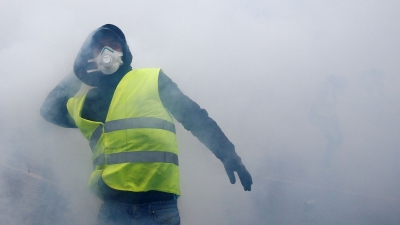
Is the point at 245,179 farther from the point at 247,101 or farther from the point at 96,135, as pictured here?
the point at 96,135

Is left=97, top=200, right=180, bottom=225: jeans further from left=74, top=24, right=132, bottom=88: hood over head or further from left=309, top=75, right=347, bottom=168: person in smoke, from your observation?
left=309, top=75, right=347, bottom=168: person in smoke

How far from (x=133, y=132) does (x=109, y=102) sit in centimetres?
25

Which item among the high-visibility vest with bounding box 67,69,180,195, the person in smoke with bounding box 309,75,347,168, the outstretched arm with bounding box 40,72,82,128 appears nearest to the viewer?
the high-visibility vest with bounding box 67,69,180,195

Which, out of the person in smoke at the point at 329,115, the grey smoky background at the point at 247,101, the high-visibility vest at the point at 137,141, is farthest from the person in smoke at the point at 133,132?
the person in smoke at the point at 329,115

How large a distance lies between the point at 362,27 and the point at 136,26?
51.1 inches

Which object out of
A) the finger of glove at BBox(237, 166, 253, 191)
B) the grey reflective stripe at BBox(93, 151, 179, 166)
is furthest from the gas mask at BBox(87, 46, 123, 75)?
the finger of glove at BBox(237, 166, 253, 191)

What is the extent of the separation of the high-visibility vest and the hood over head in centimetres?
7

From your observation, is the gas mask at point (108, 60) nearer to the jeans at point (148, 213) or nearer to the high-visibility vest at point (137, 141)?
the high-visibility vest at point (137, 141)

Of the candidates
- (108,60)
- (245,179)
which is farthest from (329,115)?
(108,60)

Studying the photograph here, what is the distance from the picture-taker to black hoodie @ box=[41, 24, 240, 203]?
182 cm

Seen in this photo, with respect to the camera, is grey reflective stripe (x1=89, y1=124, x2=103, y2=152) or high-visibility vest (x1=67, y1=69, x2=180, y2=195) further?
grey reflective stripe (x1=89, y1=124, x2=103, y2=152)

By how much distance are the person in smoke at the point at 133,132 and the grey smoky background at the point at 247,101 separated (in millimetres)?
281

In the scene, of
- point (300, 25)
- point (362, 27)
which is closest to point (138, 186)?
point (300, 25)

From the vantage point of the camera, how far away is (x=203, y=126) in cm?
182
